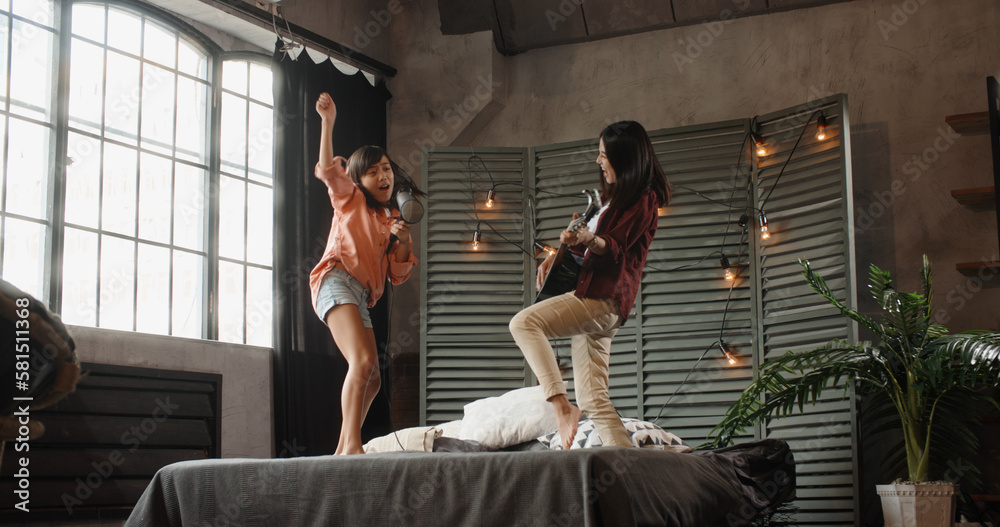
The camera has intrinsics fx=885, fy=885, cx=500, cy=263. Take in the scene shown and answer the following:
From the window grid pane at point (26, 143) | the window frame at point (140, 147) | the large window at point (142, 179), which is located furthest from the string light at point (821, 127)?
the window grid pane at point (26, 143)

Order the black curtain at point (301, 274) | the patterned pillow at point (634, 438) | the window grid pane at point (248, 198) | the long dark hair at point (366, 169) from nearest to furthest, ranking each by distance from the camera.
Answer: the long dark hair at point (366, 169) < the patterned pillow at point (634, 438) < the black curtain at point (301, 274) < the window grid pane at point (248, 198)

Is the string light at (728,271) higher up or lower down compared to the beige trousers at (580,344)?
higher up

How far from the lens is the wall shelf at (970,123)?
4391 millimetres

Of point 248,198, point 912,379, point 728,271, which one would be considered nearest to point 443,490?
point 912,379

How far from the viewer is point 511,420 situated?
4000mm

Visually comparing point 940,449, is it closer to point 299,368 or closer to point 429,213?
point 429,213

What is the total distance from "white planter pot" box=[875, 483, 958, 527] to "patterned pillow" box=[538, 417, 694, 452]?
862 millimetres

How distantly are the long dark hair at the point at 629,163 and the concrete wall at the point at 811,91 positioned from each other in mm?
2269

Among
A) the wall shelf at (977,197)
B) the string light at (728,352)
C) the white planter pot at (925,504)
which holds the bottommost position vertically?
the white planter pot at (925,504)

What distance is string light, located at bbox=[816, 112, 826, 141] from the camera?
4359 mm

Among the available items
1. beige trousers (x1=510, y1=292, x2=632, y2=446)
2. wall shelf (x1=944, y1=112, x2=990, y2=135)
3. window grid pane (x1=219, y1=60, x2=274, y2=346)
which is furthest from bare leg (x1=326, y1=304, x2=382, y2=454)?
wall shelf (x1=944, y1=112, x2=990, y2=135)

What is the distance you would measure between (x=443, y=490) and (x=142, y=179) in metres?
3.10

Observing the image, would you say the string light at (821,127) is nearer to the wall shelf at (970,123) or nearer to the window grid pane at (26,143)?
the wall shelf at (970,123)

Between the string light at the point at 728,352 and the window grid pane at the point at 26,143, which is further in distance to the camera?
the string light at the point at 728,352
